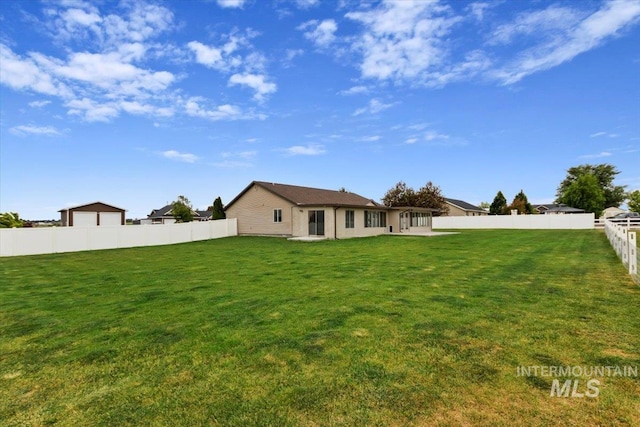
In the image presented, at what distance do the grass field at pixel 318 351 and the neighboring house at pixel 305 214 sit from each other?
54.9 ft

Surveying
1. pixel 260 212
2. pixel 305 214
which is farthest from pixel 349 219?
pixel 260 212

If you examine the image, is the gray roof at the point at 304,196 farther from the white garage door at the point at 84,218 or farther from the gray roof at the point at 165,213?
the gray roof at the point at 165,213

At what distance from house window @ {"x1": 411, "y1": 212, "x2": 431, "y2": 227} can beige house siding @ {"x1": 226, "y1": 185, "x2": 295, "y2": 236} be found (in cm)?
1364

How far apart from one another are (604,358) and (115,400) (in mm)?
5094

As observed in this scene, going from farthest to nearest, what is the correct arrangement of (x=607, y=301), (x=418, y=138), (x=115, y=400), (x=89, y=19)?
(x=418, y=138), (x=89, y=19), (x=607, y=301), (x=115, y=400)

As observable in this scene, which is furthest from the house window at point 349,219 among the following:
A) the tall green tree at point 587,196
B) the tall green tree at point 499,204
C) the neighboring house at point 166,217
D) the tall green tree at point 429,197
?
the tall green tree at point 587,196

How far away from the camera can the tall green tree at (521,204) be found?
57094 mm

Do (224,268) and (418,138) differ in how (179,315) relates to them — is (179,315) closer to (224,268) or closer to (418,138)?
(224,268)

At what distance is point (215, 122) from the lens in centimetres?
2452

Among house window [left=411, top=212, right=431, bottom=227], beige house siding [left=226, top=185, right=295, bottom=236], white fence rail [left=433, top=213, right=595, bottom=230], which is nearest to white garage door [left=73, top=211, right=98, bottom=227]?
beige house siding [left=226, top=185, right=295, bottom=236]

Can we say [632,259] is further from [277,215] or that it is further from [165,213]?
[165,213]

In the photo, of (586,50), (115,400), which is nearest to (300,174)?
(586,50)

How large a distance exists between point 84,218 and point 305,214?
26977 millimetres

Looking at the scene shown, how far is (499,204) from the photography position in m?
55.1
